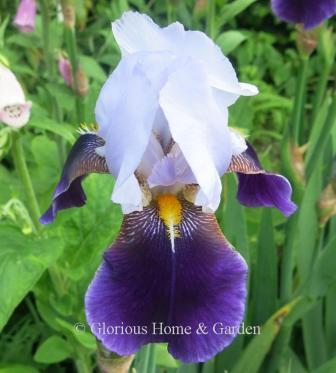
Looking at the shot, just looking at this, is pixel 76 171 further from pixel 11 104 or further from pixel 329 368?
pixel 329 368

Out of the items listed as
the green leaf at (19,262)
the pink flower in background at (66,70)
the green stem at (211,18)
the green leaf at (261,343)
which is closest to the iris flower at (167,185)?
the green leaf at (19,262)

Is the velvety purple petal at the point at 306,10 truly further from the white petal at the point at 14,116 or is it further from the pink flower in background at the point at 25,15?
the pink flower in background at the point at 25,15

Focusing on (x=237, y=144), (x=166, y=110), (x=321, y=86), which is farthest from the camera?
(x=321, y=86)

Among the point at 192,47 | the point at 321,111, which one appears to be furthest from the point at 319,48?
the point at 192,47

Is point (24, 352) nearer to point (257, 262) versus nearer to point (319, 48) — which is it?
point (257, 262)

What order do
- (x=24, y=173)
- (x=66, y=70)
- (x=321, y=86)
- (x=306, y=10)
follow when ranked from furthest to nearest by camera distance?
(x=66, y=70)
(x=321, y=86)
(x=306, y=10)
(x=24, y=173)

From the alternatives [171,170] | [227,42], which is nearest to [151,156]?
[171,170]
